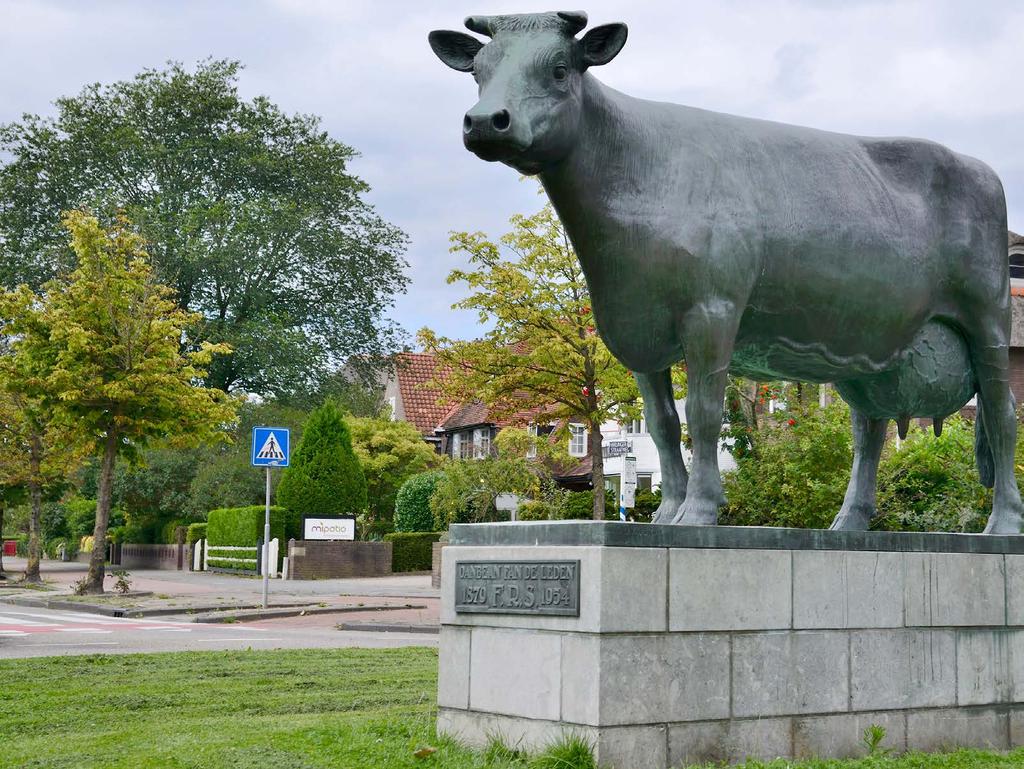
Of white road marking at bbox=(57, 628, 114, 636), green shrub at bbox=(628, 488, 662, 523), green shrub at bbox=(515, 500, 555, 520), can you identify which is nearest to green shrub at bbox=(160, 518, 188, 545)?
green shrub at bbox=(515, 500, 555, 520)

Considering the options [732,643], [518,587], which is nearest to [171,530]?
[518,587]

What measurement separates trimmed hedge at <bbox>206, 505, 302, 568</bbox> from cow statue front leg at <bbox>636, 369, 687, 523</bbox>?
32.8 metres

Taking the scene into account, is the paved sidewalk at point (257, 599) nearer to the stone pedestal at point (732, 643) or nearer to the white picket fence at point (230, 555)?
the white picket fence at point (230, 555)

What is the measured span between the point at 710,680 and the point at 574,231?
7.69 ft

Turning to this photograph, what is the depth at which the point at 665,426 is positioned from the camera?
24.1 ft

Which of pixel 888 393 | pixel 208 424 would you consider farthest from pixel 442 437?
pixel 888 393

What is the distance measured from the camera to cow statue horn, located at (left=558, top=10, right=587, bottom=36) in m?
6.30

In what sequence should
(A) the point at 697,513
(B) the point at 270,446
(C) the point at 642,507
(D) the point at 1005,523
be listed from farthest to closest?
(C) the point at 642,507 → (B) the point at 270,446 → (D) the point at 1005,523 → (A) the point at 697,513

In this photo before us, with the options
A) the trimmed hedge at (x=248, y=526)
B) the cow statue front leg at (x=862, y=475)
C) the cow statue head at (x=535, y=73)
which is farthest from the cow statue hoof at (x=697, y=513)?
the trimmed hedge at (x=248, y=526)

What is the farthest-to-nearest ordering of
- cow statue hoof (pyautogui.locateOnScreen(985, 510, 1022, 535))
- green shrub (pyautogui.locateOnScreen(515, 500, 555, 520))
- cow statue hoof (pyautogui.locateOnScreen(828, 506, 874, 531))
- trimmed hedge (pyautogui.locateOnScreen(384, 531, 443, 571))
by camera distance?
trimmed hedge (pyautogui.locateOnScreen(384, 531, 443, 571)) < green shrub (pyautogui.locateOnScreen(515, 500, 555, 520)) < cow statue hoof (pyautogui.locateOnScreen(828, 506, 874, 531)) < cow statue hoof (pyautogui.locateOnScreen(985, 510, 1022, 535))

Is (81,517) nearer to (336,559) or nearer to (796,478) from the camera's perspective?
(336,559)

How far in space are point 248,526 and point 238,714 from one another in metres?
33.2

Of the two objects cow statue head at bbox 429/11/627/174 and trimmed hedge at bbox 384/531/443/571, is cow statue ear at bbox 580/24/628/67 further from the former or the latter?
trimmed hedge at bbox 384/531/443/571

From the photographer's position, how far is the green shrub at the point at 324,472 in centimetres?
4097
